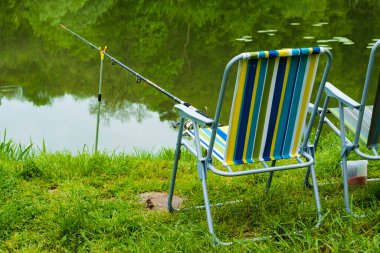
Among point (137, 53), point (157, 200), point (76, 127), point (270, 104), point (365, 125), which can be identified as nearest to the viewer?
point (270, 104)

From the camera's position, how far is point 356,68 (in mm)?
8055

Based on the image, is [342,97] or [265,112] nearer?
[265,112]

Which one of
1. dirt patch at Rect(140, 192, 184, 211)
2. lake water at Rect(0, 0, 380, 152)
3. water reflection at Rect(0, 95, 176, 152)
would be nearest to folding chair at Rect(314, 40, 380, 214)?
dirt patch at Rect(140, 192, 184, 211)

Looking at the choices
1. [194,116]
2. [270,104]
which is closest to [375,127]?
[270,104]

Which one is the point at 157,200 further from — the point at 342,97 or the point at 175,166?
the point at 342,97

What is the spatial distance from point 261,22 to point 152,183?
8460mm

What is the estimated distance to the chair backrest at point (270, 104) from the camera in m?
2.32

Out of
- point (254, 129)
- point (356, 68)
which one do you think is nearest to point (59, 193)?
point (254, 129)

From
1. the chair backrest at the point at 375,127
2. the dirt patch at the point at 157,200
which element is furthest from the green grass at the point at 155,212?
the chair backrest at the point at 375,127

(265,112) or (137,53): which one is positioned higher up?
(265,112)

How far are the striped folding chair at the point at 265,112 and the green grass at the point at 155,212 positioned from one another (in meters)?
0.15

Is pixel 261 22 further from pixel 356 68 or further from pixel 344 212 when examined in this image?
pixel 344 212

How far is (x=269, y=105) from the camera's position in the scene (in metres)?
2.43

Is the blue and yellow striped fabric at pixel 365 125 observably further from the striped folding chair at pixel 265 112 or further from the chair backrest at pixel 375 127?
the striped folding chair at pixel 265 112
